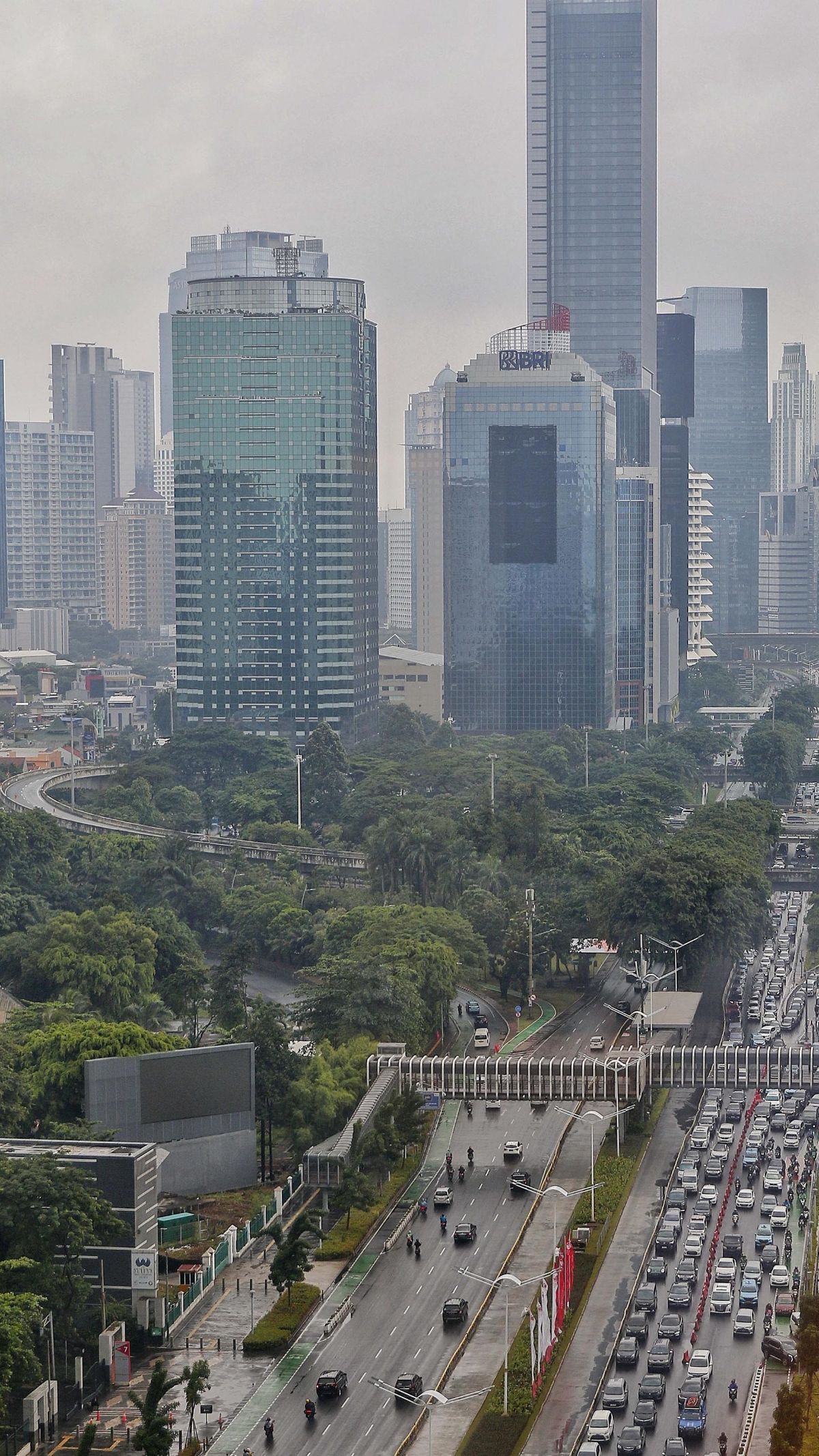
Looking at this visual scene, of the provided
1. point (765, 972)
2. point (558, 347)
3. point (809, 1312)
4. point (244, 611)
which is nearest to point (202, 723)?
point (244, 611)

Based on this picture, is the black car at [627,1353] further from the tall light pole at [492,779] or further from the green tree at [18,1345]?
the tall light pole at [492,779]

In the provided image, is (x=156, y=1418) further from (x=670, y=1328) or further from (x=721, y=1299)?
(x=721, y=1299)

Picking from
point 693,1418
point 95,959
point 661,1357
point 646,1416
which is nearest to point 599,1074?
point 661,1357

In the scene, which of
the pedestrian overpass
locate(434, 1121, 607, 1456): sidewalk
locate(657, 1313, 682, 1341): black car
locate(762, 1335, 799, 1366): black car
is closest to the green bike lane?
the pedestrian overpass

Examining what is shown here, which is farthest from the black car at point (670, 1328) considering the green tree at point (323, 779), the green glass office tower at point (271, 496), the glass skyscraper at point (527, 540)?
the glass skyscraper at point (527, 540)

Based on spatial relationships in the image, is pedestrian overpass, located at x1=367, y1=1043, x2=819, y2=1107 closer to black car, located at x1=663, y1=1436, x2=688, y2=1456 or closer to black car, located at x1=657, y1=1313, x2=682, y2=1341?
black car, located at x1=657, y1=1313, x2=682, y2=1341

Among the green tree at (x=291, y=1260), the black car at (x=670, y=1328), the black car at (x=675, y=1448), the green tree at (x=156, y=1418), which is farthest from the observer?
the green tree at (x=291, y=1260)

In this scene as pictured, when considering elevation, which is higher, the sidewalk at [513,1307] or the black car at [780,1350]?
the black car at [780,1350]

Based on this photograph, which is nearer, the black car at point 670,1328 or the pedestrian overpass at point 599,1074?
the black car at point 670,1328
